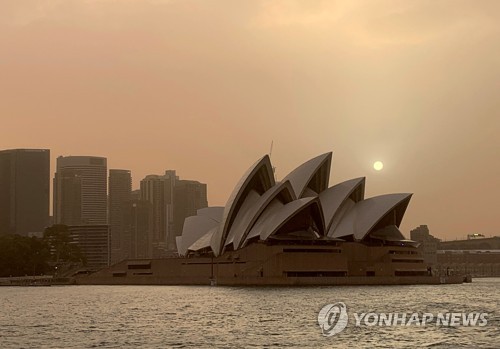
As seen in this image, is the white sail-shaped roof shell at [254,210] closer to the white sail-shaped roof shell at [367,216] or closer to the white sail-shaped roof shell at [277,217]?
the white sail-shaped roof shell at [277,217]

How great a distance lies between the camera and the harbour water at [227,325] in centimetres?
3888

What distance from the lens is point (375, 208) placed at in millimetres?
102562

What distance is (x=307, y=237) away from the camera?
99875mm

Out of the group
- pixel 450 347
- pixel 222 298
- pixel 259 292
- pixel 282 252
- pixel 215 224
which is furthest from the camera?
pixel 215 224

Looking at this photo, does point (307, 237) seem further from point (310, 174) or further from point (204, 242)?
point (204, 242)

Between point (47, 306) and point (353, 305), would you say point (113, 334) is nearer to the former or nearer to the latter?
point (353, 305)

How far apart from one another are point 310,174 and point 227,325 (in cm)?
5400

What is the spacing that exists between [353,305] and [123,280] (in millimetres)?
64968

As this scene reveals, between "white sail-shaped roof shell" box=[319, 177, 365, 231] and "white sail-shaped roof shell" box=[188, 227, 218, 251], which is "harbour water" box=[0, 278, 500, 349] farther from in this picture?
"white sail-shaped roof shell" box=[188, 227, 218, 251]

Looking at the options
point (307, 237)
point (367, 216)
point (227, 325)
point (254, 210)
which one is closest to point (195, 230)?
point (254, 210)

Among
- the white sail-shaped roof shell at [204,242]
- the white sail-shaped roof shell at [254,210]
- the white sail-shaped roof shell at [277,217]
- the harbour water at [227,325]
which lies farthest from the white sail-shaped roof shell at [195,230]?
the harbour water at [227,325]

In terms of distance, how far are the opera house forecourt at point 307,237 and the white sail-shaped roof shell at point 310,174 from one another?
0.40 ft

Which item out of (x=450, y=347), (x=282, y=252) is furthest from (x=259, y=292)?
(x=450, y=347)

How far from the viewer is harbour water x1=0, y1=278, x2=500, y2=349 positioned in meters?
38.9
